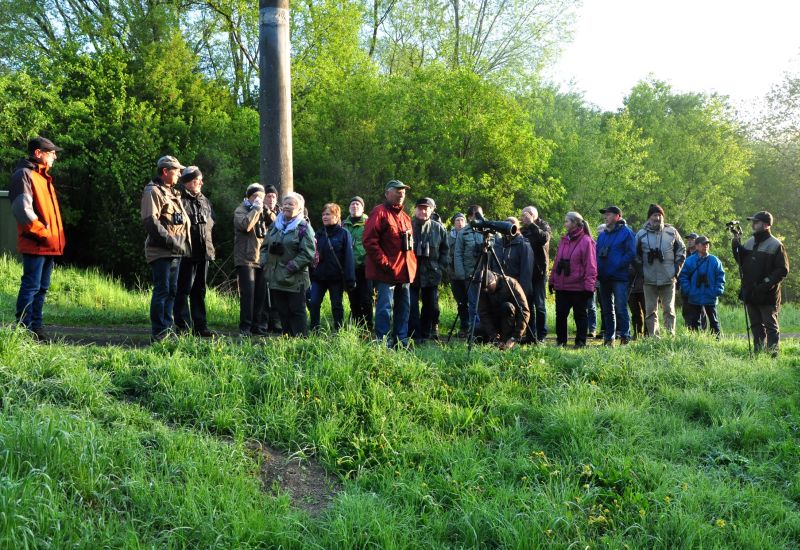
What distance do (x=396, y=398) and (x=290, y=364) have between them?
0.95 meters

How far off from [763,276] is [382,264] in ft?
17.0

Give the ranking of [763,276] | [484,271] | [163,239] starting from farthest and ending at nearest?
1. [763,276]
2. [484,271]
3. [163,239]

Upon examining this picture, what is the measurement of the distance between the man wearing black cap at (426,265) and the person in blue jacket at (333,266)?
1.15 m

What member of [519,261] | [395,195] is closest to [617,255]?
[519,261]

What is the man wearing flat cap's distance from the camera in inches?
279

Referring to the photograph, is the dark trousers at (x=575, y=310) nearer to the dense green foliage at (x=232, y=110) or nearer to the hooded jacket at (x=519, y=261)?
the hooded jacket at (x=519, y=261)

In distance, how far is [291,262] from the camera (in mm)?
7566

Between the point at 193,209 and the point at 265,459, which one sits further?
the point at 193,209

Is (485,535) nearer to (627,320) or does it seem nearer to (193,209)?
(193,209)

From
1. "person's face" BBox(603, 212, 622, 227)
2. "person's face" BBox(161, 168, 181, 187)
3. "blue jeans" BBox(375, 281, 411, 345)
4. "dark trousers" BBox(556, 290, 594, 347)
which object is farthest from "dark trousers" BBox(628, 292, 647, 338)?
"person's face" BBox(161, 168, 181, 187)

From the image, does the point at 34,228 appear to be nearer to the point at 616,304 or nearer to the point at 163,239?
the point at 163,239

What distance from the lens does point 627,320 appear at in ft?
33.1

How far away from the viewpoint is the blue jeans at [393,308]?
780 centimetres

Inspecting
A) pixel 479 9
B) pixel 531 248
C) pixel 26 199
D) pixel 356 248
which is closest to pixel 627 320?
pixel 531 248
